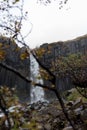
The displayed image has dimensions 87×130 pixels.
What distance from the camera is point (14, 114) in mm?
8336

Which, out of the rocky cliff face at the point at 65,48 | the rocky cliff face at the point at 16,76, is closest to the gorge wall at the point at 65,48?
the rocky cliff face at the point at 65,48

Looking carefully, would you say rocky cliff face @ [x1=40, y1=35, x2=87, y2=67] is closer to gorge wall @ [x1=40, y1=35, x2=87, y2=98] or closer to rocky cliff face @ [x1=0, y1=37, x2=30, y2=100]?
gorge wall @ [x1=40, y1=35, x2=87, y2=98]

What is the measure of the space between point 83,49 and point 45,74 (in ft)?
177

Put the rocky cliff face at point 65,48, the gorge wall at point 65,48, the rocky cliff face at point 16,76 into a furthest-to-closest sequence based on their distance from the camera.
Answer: the rocky cliff face at point 65,48, the gorge wall at point 65,48, the rocky cliff face at point 16,76

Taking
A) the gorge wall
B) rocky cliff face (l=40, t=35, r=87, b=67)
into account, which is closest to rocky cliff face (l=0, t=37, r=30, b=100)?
the gorge wall

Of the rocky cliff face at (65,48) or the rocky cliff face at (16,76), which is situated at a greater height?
the rocky cliff face at (65,48)

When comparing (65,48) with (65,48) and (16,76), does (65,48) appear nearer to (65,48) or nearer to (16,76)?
(65,48)

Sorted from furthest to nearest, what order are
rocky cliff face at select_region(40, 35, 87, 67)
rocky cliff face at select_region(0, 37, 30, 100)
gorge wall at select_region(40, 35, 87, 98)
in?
1. rocky cliff face at select_region(40, 35, 87, 67)
2. gorge wall at select_region(40, 35, 87, 98)
3. rocky cliff face at select_region(0, 37, 30, 100)

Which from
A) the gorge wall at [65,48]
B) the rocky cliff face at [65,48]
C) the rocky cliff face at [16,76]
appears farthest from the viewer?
the rocky cliff face at [65,48]

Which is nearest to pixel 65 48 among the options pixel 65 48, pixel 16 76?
pixel 65 48

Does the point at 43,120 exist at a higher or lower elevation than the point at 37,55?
lower

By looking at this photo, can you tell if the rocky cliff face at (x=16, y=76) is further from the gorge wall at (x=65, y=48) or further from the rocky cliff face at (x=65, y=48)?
the rocky cliff face at (x=65, y=48)

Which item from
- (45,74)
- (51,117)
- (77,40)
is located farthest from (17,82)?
(45,74)

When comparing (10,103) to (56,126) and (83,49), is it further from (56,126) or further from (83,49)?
(83,49)
